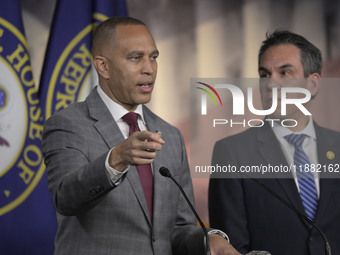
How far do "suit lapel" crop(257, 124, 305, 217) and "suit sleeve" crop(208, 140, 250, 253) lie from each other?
0.56ft

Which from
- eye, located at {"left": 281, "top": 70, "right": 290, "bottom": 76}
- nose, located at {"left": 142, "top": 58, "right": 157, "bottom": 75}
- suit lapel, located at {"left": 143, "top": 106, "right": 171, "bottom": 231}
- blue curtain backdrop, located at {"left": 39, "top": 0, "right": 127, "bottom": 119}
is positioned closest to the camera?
suit lapel, located at {"left": 143, "top": 106, "right": 171, "bottom": 231}

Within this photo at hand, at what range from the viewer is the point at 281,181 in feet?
8.21

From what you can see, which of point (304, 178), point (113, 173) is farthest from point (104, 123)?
point (304, 178)

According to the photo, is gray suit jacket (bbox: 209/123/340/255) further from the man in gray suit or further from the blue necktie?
the man in gray suit

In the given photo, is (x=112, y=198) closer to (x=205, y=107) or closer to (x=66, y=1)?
(x=205, y=107)

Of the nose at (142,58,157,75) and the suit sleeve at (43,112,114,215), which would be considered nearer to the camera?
the suit sleeve at (43,112,114,215)

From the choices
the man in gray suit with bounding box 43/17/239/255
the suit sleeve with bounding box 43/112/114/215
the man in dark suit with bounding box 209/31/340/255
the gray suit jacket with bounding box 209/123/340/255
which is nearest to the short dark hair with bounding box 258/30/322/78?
the man in dark suit with bounding box 209/31/340/255

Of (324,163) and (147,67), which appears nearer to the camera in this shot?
(147,67)

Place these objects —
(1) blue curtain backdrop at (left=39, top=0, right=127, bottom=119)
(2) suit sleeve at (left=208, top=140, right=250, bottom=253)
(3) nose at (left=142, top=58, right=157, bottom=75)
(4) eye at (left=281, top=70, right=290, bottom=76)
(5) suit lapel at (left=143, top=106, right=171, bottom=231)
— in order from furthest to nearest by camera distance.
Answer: (1) blue curtain backdrop at (left=39, top=0, right=127, bottom=119) < (4) eye at (left=281, top=70, right=290, bottom=76) < (2) suit sleeve at (left=208, top=140, right=250, bottom=253) < (3) nose at (left=142, top=58, right=157, bottom=75) < (5) suit lapel at (left=143, top=106, right=171, bottom=231)

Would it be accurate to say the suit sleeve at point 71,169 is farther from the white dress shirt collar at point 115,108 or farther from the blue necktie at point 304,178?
the blue necktie at point 304,178

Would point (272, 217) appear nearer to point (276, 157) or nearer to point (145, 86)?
point (276, 157)

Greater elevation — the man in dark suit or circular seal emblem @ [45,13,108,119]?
circular seal emblem @ [45,13,108,119]

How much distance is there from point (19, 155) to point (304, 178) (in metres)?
1.63

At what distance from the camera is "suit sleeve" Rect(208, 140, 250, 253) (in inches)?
95.0
